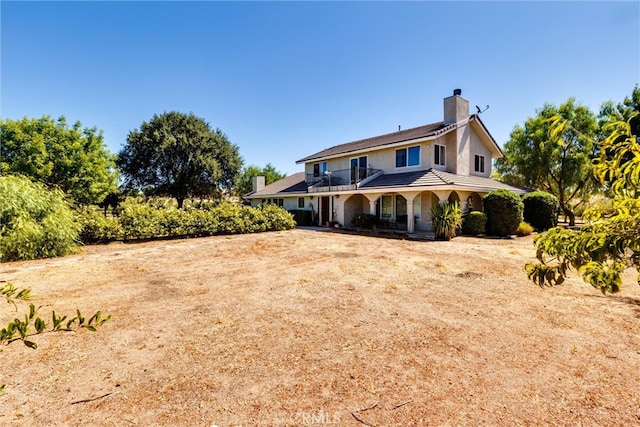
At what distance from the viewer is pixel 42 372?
12.0ft

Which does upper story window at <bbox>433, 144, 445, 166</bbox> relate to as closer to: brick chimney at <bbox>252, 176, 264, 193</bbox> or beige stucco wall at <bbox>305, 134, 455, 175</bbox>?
beige stucco wall at <bbox>305, 134, 455, 175</bbox>

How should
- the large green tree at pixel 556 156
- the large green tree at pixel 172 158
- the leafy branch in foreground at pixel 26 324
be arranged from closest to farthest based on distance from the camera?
the leafy branch in foreground at pixel 26 324, the large green tree at pixel 556 156, the large green tree at pixel 172 158

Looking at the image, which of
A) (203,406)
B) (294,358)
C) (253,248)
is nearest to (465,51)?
(253,248)

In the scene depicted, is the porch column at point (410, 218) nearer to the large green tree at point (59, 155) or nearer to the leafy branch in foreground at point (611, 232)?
the leafy branch in foreground at point (611, 232)

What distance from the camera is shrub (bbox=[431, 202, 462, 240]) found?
14969 millimetres

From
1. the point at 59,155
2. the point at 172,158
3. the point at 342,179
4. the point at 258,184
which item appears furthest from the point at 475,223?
the point at 172,158

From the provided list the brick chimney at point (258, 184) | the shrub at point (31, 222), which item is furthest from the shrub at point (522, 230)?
the brick chimney at point (258, 184)

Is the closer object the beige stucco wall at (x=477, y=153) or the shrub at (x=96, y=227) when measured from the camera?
the shrub at (x=96, y=227)

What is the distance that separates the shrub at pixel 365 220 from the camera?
20.0m

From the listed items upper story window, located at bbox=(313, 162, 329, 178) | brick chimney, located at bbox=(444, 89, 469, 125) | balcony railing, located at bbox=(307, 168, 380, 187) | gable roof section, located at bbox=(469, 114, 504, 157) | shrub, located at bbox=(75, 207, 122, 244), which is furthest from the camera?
upper story window, located at bbox=(313, 162, 329, 178)

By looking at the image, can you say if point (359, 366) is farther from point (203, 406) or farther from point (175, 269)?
point (175, 269)

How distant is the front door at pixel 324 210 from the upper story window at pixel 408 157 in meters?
6.59

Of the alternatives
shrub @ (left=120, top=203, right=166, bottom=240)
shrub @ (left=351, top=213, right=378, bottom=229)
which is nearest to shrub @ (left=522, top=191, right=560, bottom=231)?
shrub @ (left=351, top=213, right=378, bottom=229)

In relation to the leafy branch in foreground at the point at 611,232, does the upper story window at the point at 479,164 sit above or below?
above
